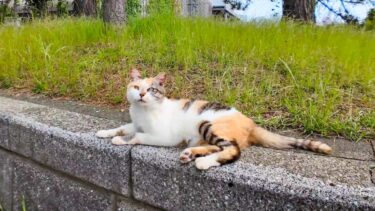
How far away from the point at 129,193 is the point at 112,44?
1995mm

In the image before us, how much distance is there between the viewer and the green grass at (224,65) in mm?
2027

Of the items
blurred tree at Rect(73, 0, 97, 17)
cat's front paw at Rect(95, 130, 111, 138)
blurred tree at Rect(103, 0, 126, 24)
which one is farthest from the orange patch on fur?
blurred tree at Rect(73, 0, 97, 17)

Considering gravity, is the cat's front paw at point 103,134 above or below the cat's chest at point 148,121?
below

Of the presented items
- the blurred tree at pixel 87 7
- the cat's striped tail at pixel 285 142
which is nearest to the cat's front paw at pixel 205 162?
the cat's striped tail at pixel 285 142

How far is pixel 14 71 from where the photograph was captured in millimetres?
3092

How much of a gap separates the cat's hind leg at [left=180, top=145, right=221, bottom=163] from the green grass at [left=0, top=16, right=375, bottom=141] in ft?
1.85

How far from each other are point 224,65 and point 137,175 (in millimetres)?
1312

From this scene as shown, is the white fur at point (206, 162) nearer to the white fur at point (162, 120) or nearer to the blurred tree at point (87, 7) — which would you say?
the white fur at point (162, 120)

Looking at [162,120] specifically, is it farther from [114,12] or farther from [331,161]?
[114,12]

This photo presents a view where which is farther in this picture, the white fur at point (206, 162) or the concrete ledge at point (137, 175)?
the white fur at point (206, 162)

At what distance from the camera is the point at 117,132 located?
174 cm

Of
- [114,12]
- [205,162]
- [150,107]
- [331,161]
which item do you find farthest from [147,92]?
[114,12]

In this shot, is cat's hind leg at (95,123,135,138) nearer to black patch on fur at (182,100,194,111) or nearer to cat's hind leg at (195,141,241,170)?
black patch on fur at (182,100,194,111)

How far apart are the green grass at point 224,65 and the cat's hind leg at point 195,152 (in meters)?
0.56
